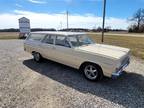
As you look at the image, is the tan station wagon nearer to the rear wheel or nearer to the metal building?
the rear wheel

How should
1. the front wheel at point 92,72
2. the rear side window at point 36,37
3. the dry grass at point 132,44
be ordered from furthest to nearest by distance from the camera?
the dry grass at point 132,44 < the rear side window at point 36,37 < the front wheel at point 92,72

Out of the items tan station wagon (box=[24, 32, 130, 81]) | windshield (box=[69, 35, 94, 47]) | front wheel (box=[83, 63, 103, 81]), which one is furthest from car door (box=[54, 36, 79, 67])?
front wheel (box=[83, 63, 103, 81])

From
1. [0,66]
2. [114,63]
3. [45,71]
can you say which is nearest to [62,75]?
[45,71]

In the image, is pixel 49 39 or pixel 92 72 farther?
pixel 49 39

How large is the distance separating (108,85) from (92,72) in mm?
675

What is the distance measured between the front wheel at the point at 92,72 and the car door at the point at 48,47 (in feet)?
5.72

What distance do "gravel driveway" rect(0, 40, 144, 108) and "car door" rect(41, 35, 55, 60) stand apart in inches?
26.3

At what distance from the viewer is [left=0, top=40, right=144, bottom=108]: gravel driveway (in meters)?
3.48

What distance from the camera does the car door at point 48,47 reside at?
5.90m

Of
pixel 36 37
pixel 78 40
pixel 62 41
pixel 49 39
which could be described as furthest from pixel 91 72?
pixel 36 37

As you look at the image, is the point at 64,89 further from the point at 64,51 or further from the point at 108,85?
the point at 64,51

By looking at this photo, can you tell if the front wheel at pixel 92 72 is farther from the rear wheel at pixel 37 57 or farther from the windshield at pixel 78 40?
the rear wheel at pixel 37 57

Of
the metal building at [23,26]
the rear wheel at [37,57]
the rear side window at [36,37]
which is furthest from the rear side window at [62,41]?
the metal building at [23,26]

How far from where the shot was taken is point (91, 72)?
15.6ft
